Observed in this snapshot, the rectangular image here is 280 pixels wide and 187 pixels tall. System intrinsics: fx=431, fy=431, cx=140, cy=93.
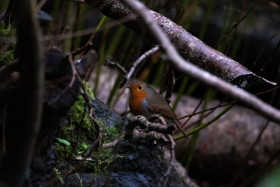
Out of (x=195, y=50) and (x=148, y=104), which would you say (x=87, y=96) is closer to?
(x=195, y=50)

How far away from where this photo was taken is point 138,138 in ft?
6.33

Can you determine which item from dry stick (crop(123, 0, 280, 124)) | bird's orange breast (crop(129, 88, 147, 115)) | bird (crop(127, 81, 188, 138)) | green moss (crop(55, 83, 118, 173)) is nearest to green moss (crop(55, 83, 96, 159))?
green moss (crop(55, 83, 118, 173))

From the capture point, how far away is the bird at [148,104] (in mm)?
2494

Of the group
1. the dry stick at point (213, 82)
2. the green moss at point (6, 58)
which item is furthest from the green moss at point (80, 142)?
the dry stick at point (213, 82)

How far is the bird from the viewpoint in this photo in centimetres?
249

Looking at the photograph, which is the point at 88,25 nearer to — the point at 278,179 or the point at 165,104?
the point at 165,104

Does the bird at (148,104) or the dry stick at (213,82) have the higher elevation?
the dry stick at (213,82)

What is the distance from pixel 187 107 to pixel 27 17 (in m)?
3.32

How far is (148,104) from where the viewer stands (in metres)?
2.67

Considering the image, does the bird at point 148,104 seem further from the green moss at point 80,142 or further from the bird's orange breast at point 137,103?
the green moss at point 80,142

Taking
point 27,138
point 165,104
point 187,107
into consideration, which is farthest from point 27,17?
point 187,107

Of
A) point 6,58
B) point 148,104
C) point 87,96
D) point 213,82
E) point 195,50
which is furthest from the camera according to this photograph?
point 148,104

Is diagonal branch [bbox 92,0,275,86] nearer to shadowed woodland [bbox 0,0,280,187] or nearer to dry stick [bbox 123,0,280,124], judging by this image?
shadowed woodland [bbox 0,0,280,187]

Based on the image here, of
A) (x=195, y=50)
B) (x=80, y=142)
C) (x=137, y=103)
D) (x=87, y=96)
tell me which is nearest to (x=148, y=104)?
(x=137, y=103)
